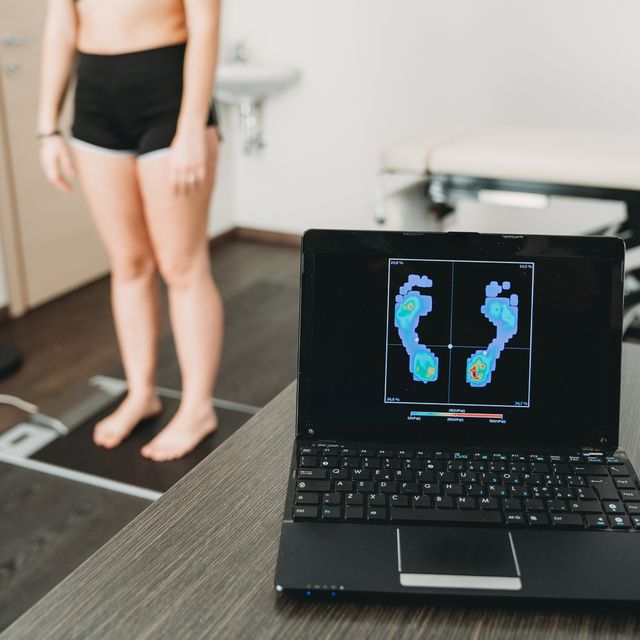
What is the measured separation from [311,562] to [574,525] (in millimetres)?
188

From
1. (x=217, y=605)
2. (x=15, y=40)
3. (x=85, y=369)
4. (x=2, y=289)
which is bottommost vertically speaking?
(x=85, y=369)

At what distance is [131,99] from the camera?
1.67 metres

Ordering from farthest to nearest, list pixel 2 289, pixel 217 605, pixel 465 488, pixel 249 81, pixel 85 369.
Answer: pixel 249 81, pixel 2 289, pixel 85 369, pixel 465 488, pixel 217 605

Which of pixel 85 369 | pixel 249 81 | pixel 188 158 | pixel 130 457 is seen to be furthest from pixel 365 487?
pixel 249 81

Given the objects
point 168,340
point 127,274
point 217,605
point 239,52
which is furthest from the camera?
point 239,52

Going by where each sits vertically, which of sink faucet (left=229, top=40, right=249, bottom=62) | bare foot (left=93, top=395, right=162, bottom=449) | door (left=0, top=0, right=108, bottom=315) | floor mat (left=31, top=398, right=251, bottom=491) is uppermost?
sink faucet (left=229, top=40, right=249, bottom=62)

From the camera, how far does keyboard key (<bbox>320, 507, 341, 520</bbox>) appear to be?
1.93 ft

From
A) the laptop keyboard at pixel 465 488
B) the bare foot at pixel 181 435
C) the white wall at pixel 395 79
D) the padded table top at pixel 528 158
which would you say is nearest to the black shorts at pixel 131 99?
the padded table top at pixel 528 158

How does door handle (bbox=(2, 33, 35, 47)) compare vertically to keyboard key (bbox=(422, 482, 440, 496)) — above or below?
above

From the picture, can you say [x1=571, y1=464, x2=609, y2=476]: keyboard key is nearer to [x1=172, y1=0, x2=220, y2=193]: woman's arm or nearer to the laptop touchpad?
the laptop touchpad

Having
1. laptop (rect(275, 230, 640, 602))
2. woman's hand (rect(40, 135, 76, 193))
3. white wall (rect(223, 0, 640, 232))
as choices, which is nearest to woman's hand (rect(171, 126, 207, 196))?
woman's hand (rect(40, 135, 76, 193))

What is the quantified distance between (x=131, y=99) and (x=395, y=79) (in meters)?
1.90

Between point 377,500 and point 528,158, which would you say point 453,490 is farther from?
point 528,158

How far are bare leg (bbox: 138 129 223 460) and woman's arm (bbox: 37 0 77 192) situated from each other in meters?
0.18
